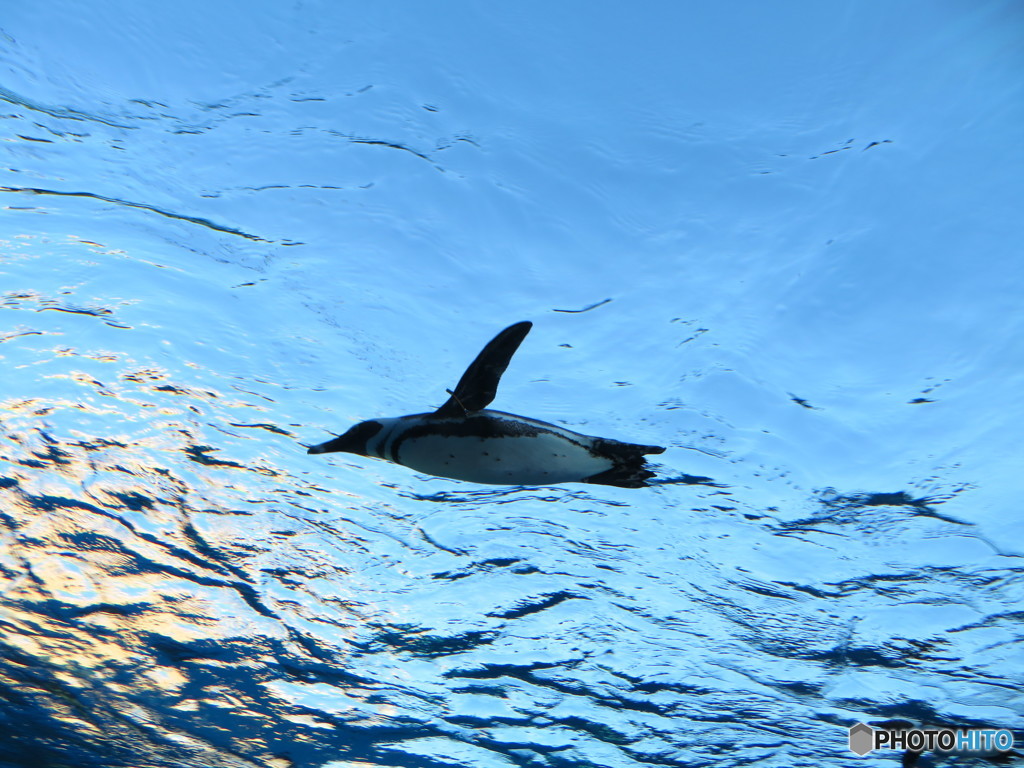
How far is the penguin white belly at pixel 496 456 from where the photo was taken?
3.87m

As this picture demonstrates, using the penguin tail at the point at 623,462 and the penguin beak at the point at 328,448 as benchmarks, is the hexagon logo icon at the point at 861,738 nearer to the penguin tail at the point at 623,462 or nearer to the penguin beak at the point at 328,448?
the penguin tail at the point at 623,462

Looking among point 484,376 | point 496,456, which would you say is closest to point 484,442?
point 496,456

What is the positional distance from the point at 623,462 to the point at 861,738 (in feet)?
37.8

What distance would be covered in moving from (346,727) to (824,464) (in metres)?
10.8

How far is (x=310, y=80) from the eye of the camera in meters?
6.28

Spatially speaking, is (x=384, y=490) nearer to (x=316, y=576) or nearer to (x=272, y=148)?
(x=316, y=576)

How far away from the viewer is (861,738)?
40.9ft

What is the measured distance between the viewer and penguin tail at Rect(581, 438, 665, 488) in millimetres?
4020

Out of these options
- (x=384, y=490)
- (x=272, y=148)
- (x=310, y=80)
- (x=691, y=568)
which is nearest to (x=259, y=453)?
(x=384, y=490)
